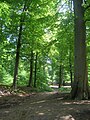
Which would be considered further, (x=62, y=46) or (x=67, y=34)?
(x=62, y=46)

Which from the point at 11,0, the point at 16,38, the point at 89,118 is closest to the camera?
the point at 89,118

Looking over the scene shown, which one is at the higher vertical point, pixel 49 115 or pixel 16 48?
pixel 16 48

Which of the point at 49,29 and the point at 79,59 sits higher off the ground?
the point at 49,29

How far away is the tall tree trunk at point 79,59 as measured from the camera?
12.8 meters

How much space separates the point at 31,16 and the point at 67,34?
3341 mm

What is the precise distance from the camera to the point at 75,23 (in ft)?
44.7

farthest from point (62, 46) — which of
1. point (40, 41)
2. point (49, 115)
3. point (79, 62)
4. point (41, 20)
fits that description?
point (49, 115)

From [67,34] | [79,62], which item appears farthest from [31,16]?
[79,62]

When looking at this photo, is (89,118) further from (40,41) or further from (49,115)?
(40,41)

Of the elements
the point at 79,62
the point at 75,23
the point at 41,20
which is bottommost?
the point at 79,62

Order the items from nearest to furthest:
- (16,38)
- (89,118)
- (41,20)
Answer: (89,118) → (41,20) → (16,38)

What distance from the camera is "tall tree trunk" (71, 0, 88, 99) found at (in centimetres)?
1280

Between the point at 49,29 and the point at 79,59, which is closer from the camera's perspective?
the point at 79,59

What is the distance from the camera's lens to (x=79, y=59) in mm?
13062
